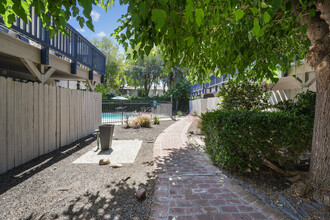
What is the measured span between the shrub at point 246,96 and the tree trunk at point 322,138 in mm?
2733

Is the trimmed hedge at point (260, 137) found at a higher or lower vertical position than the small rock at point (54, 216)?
higher

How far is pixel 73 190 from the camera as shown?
9.80ft

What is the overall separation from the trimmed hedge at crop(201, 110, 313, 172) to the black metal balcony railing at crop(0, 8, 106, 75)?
11.8ft

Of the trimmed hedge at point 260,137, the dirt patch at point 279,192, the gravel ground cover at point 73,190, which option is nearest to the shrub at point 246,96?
the trimmed hedge at point 260,137

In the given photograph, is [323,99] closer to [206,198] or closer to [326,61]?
[326,61]

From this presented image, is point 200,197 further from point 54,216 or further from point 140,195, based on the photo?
point 54,216

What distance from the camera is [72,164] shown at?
4.25 m

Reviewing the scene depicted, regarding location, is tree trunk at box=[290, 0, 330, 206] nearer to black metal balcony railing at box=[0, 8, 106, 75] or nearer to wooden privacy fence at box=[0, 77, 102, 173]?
black metal balcony railing at box=[0, 8, 106, 75]

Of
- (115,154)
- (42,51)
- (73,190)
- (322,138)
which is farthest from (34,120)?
(322,138)

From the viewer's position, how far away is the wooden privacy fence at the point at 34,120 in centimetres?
364

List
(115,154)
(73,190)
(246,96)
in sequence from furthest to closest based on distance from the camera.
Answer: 1. (246,96)
2. (115,154)
3. (73,190)

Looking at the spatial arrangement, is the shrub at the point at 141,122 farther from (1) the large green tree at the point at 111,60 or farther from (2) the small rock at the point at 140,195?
(1) the large green tree at the point at 111,60

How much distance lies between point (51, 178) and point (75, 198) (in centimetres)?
112

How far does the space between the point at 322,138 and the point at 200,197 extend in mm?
2048
